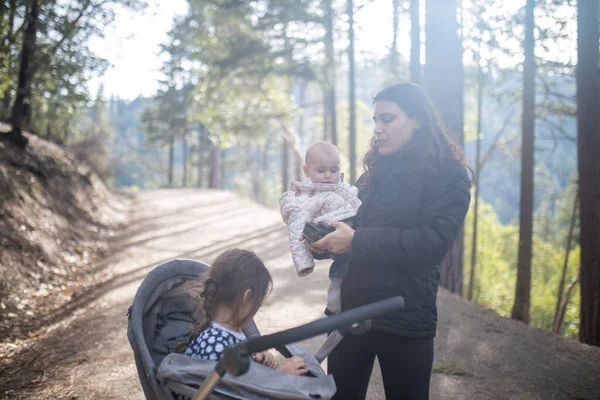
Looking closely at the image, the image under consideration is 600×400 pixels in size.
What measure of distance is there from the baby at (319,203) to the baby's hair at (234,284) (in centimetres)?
Answer: 24

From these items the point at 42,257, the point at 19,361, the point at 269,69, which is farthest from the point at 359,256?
the point at 269,69

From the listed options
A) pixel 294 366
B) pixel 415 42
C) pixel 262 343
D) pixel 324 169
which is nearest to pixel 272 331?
pixel 324 169

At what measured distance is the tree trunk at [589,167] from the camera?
7.35 meters

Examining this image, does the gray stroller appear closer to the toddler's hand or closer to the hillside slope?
the toddler's hand

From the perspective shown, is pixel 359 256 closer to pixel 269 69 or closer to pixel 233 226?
pixel 233 226

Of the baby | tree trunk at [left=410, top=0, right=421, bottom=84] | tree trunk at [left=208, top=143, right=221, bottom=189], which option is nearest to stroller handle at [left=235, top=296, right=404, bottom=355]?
the baby

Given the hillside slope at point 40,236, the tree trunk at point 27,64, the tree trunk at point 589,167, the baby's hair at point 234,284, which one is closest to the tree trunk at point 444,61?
the tree trunk at point 589,167

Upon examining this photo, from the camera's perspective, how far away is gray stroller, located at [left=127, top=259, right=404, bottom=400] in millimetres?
1685

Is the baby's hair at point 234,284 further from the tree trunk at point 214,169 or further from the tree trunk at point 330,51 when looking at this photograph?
the tree trunk at point 214,169

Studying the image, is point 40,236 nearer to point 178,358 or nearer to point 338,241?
point 178,358

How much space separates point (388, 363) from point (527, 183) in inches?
380

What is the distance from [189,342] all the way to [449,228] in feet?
4.16

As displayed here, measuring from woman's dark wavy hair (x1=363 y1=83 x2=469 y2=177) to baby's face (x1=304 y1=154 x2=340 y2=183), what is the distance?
421 millimetres

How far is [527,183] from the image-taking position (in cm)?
1063
